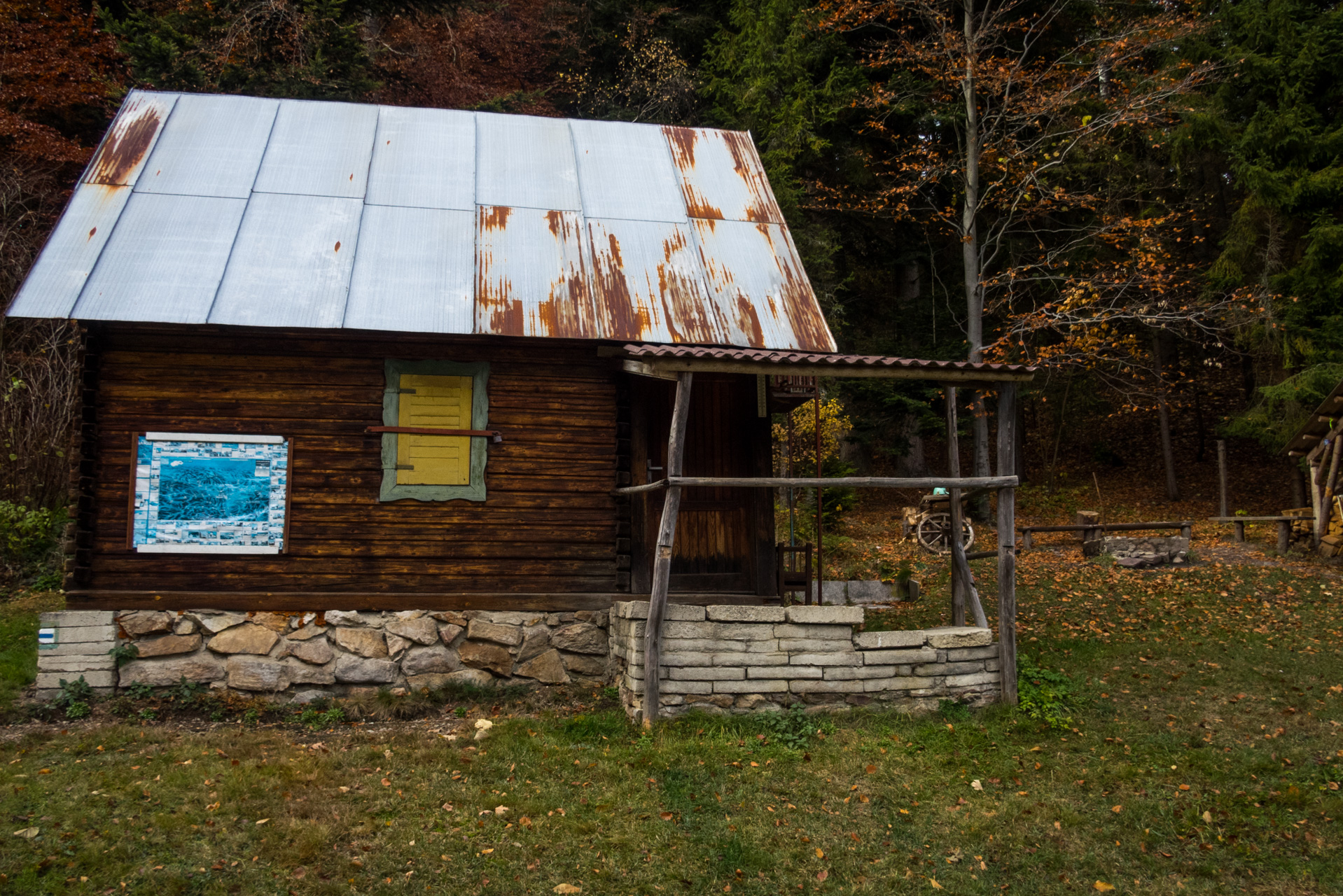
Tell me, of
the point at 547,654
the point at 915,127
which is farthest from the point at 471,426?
the point at 915,127

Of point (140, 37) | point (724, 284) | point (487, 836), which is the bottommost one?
point (487, 836)

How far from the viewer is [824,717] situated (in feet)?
25.6

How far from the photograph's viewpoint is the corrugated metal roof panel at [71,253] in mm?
7852

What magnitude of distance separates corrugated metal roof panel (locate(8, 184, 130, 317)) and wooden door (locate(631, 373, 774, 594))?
197 inches

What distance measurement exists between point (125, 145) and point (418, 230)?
10.9 ft

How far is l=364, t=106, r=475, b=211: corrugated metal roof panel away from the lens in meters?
9.81

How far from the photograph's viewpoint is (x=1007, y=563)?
835cm

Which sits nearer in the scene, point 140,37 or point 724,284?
point 724,284

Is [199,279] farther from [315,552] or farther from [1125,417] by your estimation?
[1125,417]

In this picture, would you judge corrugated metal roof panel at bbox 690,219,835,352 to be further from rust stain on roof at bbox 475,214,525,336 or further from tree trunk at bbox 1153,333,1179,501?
tree trunk at bbox 1153,333,1179,501

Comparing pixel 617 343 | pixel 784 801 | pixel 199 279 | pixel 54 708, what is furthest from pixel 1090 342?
pixel 54 708

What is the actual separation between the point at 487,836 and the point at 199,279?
5576 millimetres

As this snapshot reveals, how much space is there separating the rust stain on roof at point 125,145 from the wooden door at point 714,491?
5.61 m

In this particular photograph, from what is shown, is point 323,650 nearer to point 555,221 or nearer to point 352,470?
point 352,470
